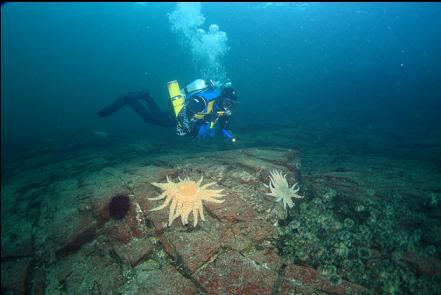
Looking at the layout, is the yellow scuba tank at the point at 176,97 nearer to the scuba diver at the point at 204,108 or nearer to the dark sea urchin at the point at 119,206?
the scuba diver at the point at 204,108

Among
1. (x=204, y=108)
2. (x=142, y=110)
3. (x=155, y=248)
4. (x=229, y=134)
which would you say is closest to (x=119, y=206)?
(x=155, y=248)

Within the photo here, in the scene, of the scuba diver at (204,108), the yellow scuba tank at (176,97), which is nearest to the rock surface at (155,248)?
the scuba diver at (204,108)

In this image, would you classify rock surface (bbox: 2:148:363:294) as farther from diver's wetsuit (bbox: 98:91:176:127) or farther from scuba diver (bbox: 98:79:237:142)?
diver's wetsuit (bbox: 98:91:176:127)

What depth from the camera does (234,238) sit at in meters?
4.28

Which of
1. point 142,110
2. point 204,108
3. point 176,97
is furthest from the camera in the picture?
point 142,110

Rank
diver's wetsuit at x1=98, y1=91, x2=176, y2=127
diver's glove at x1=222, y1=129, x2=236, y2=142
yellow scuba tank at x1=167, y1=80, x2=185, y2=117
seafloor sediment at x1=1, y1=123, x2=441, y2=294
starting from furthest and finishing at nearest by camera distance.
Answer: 1. diver's wetsuit at x1=98, y1=91, x2=176, y2=127
2. yellow scuba tank at x1=167, y1=80, x2=185, y2=117
3. diver's glove at x1=222, y1=129, x2=236, y2=142
4. seafloor sediment at x1=1, y1=123, x2=441, y2=294

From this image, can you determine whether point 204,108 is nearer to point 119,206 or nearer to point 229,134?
point 229,134

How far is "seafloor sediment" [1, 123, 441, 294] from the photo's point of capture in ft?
12.4

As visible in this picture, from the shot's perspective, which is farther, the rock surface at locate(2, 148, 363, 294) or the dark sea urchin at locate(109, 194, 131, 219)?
the dark sea urchin at locate(109, 194, 131, 219)

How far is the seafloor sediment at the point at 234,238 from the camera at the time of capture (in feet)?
12.4

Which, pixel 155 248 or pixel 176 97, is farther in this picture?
pixel 176 97

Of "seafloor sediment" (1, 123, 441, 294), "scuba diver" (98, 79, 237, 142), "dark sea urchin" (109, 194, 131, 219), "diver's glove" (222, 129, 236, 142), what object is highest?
"scuba diver" (98, 79, 237, 142)

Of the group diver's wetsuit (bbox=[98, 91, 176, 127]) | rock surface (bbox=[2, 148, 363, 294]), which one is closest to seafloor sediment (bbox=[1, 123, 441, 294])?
rock surface (bbox=[2, 148, 363, 294])

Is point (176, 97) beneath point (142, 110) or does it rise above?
above
